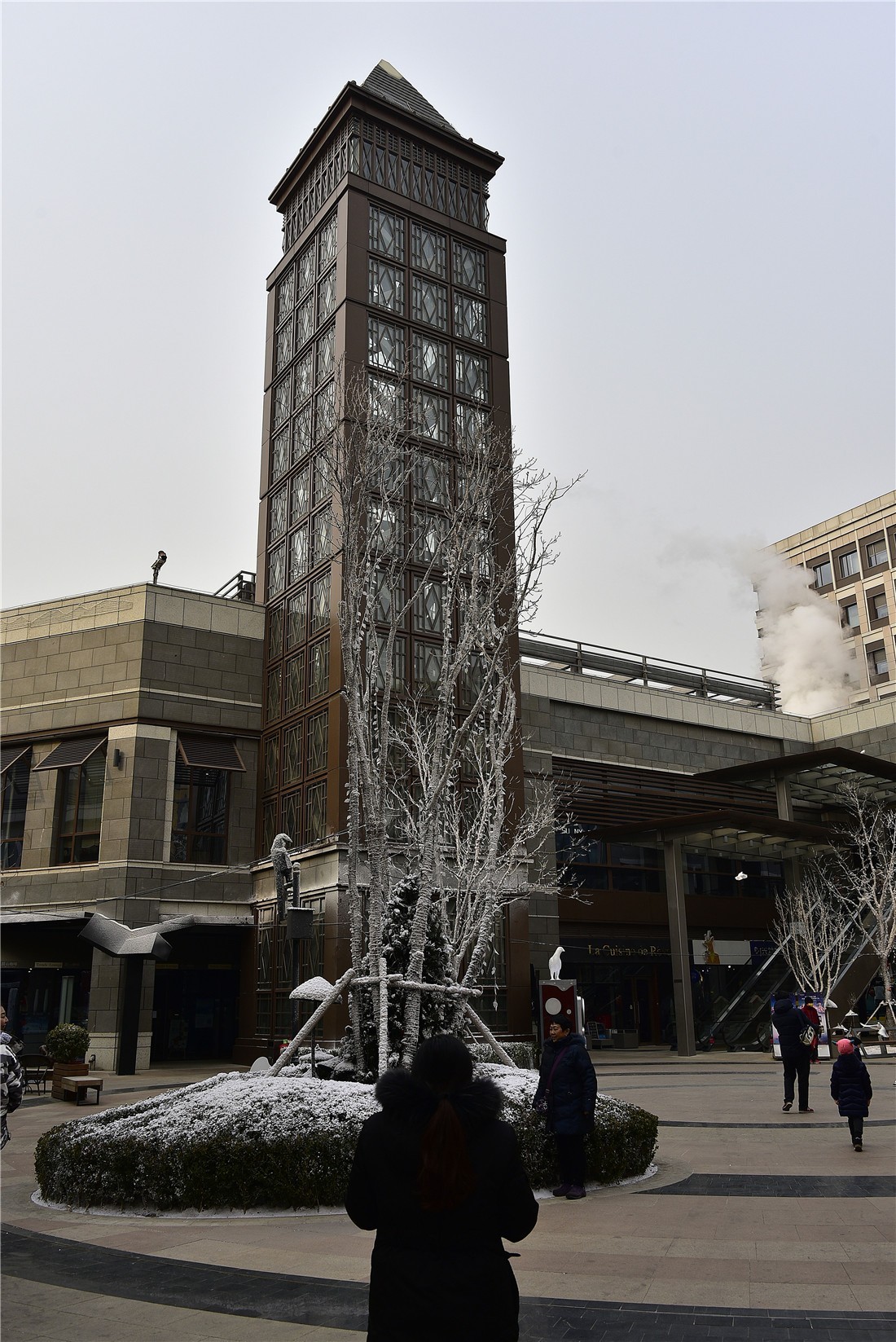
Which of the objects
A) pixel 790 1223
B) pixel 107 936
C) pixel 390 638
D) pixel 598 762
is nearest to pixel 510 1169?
pixel 790 1223

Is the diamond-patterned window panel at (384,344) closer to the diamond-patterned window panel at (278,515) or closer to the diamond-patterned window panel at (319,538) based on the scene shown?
the diamond-patterned window panel at (319,538)

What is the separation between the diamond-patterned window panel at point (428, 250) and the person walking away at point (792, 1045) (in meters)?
27.7

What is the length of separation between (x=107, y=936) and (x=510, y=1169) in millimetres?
25094

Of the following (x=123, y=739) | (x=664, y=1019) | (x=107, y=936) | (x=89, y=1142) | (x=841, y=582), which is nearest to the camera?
(x=89, y=1142)

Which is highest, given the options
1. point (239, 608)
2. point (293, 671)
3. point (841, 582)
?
point (841, 582)

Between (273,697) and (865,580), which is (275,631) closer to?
(273,697)

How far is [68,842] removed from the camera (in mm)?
32031

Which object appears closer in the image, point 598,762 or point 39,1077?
point 39,1077

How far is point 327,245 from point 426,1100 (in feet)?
117

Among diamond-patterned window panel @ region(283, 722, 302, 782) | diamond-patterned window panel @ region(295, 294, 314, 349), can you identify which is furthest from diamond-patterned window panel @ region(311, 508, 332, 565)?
diamond-patterned window panel @ region(295, 294, 314, 349)

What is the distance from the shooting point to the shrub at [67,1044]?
21672mm

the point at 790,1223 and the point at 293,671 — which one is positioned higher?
the point at 293,671

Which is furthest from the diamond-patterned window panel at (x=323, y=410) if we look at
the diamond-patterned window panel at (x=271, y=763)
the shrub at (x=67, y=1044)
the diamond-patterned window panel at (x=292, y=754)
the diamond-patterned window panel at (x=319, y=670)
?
the shrub at (x=67, y=1044)

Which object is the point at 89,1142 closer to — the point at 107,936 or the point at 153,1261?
the point at 153,1261
